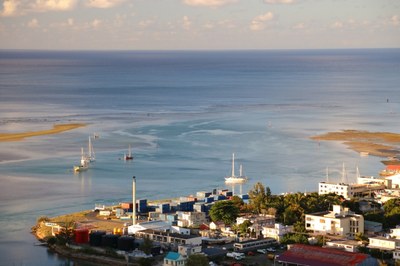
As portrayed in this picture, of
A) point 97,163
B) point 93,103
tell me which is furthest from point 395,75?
point 97,163

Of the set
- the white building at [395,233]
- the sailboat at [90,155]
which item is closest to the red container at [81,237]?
the white building at [395,233]

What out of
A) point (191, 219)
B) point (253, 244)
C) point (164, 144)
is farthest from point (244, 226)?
point (164, 144)

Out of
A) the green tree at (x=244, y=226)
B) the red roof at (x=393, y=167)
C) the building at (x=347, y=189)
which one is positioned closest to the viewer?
the green tree at (x=244, y=226)

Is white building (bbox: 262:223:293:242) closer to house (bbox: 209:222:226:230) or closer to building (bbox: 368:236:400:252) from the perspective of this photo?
house (bbox: 209:222:226:230)

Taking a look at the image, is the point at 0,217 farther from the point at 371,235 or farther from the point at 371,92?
the point at 371,92

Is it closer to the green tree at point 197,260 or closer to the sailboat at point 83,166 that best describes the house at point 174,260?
the green tree at point 197,260
